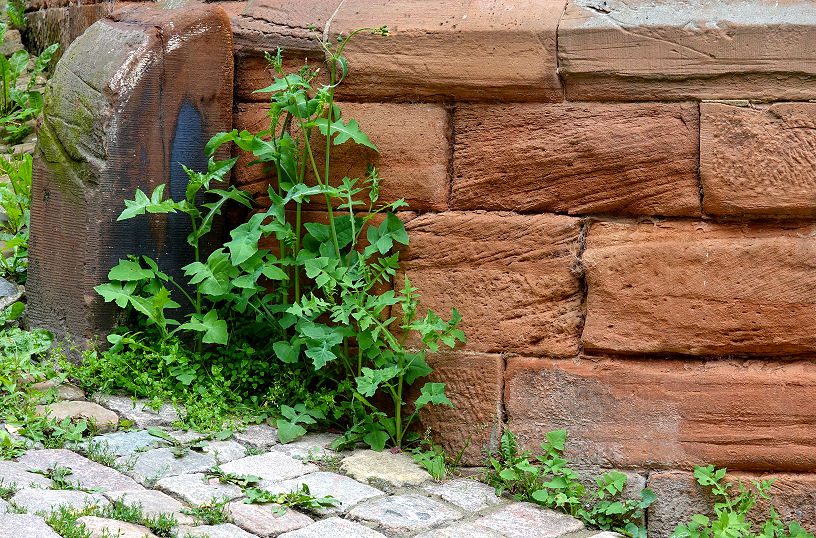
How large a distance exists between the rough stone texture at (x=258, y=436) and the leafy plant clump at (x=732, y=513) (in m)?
1.61

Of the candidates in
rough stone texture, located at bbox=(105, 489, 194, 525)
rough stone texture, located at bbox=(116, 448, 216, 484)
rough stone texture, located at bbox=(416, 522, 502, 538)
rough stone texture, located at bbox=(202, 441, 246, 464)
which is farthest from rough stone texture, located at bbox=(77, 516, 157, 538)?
rough stone texture, located at bbox=(416, 522, 502, 538)

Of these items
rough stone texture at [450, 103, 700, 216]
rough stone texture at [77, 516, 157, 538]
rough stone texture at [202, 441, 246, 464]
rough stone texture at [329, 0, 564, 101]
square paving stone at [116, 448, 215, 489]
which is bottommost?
rough stone texture at [202, 441, 246, 464]

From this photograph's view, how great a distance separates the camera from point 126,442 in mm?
3316

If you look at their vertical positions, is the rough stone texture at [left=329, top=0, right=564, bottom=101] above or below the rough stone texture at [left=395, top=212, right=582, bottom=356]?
above

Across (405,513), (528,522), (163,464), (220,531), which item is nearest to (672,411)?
(528,522)

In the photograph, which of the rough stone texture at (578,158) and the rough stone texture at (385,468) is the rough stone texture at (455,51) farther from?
the rough stone texture at (385,468)

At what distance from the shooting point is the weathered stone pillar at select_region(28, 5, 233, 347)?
3717 mm

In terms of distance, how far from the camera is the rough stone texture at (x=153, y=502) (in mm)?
2707

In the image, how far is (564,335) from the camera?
3.49 m

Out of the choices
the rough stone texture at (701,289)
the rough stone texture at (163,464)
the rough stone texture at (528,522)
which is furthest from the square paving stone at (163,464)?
the rough stone texture at (701,289)

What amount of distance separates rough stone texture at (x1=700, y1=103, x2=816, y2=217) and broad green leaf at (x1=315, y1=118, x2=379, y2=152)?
4.40ft

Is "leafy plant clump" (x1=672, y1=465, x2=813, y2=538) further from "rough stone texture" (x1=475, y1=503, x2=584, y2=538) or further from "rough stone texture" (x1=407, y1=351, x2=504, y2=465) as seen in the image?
"rough stone texture" (x1=407, y1=351, x2=504, y2=465)

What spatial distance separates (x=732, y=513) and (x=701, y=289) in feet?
2.73

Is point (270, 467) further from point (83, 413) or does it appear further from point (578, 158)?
point (578, 158)
